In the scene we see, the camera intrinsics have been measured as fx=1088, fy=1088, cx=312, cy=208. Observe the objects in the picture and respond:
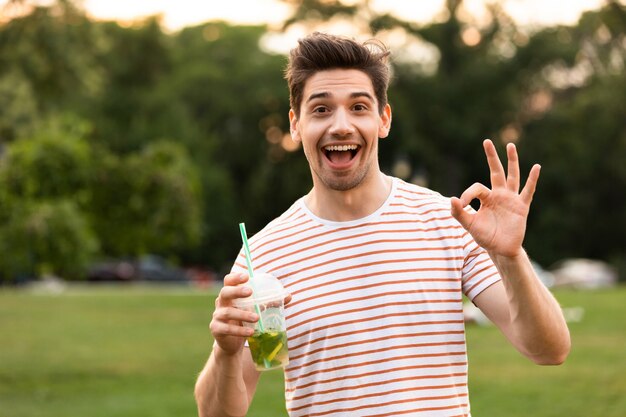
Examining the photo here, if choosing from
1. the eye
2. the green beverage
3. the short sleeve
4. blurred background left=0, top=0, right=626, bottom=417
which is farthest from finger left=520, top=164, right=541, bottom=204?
blurred background left=0, top=0, right=626, bottom=417

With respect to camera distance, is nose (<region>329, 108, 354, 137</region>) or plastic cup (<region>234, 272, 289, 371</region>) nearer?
plastic cup (<region>234, 272, 289, 371</region>)

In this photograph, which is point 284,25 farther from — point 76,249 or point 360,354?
point 360,354

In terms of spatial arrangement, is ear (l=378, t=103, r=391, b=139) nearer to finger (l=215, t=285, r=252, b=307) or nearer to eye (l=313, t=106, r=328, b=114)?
eye (l=313, t=106, r=328, b=114)

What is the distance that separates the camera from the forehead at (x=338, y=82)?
12.2 feet

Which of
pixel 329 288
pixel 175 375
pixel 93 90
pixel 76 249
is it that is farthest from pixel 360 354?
pixel 93 90

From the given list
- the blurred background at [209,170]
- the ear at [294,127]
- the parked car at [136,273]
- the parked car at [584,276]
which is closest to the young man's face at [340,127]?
the ear at [294,127]

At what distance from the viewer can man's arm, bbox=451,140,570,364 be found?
3.32 metres

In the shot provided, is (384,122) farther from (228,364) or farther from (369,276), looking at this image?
(228,364)

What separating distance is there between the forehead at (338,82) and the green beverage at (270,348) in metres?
0.87

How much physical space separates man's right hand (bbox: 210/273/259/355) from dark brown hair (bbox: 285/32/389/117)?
0.85 m

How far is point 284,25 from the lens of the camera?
1911 inches

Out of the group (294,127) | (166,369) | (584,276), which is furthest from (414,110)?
(294,127)

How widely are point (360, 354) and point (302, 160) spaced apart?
48.9 metres

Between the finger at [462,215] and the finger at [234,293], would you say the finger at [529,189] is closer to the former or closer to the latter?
the finger at [462,215]
